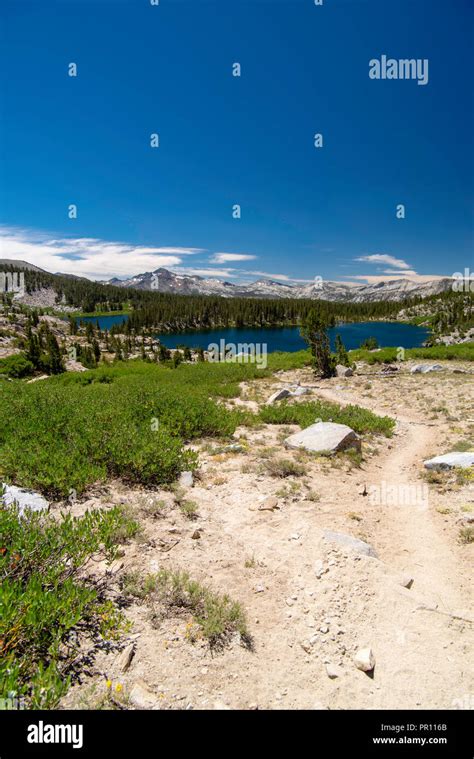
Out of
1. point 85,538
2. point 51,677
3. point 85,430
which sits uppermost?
point 85,430

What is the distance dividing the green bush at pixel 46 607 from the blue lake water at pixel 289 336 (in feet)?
187

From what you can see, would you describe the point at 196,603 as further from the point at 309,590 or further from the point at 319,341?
the point at 319,341

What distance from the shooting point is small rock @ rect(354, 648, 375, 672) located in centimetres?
415

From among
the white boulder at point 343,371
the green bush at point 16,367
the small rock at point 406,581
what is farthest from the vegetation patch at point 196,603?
the green bush at point 16,367

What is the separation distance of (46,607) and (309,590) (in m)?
3.86

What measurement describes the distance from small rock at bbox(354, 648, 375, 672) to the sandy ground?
86 mm

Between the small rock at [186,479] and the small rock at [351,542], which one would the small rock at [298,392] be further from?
the small rock at [351,542]

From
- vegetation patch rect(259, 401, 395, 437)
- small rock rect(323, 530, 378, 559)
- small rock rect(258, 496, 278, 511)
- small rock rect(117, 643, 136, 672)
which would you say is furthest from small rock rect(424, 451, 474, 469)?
small rock rect(117, 643, 136, 672)

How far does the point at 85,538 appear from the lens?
5281 millimetres

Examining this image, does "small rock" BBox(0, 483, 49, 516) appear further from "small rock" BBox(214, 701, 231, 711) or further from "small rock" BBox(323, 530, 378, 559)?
"small rock" BBox(323, 530, 378, 559)

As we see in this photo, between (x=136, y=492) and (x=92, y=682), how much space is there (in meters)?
4.67

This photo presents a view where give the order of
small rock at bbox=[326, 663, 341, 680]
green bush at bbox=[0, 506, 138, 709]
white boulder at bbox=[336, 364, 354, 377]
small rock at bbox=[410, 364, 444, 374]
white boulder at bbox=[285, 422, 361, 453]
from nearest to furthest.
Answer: green bush at bbox=[0, 506, 138, 709] < small rock at bbox=[326, 663, 341, 680] < white boulder at bbox=[285, 422, 361, 453] < small rock at bbox=[410, 364, 444, 374] < white boulder at bbox=[336, 364, 354, 377]

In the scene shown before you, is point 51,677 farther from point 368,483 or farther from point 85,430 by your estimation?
point 368,483
